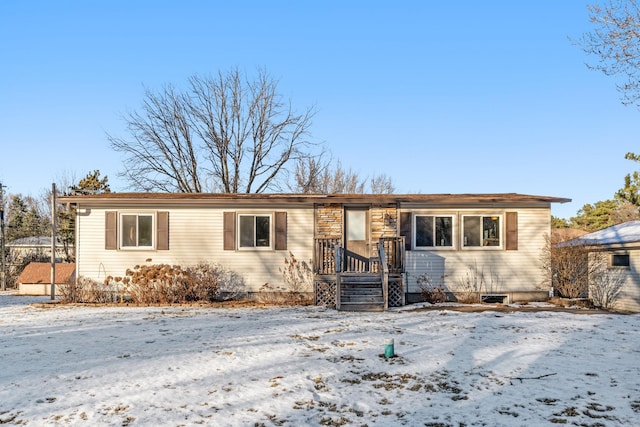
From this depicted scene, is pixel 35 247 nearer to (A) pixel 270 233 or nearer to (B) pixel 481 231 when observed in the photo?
(A) pixel 270 233

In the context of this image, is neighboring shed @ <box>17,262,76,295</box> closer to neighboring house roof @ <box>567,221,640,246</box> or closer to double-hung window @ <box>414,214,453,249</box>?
double-hung window @ <box>414,214,453,249</box>

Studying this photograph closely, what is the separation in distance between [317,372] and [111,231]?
9459 mm

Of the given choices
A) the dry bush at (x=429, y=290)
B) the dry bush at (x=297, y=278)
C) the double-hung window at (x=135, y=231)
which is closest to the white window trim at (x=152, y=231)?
the double-hung window at (x=135, y=231)

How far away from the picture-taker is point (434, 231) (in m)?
13.7

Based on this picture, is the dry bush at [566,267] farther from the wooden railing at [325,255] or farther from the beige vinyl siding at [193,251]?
the beige vinyl siding at [193,251]

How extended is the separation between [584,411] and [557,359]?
2.09m

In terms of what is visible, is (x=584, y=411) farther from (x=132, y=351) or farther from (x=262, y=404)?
(x=132, y=351)

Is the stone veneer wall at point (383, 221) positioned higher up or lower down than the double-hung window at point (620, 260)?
higher up

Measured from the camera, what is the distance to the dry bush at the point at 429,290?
43.8 feet

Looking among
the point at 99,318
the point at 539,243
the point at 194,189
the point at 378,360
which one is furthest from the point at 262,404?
the point at 194,189

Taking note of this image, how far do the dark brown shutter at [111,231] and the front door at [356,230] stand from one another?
21.9 feet

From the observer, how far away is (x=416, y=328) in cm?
917

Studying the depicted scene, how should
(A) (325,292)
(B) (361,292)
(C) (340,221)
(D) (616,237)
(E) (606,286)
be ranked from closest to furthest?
→ (B) (361,292) < (A) (325,292) < (C) (340,221) < (E) (606,286) < (D) (616,237)

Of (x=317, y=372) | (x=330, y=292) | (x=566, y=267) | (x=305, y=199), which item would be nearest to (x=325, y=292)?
(x=330, y=292)
